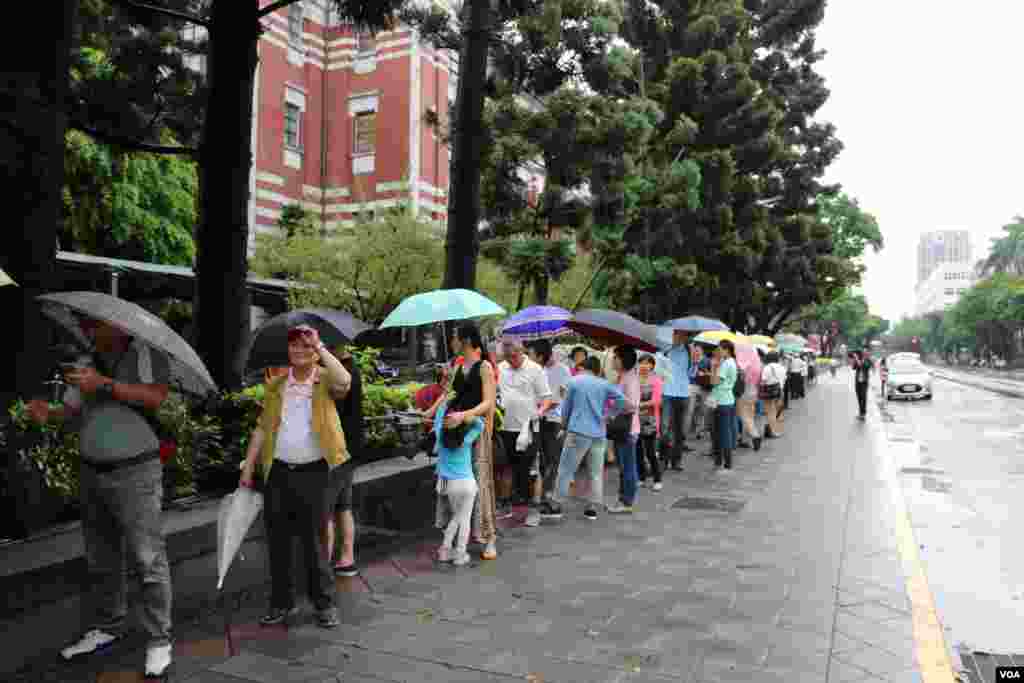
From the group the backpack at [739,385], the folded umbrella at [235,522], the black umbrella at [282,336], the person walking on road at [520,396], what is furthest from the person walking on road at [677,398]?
the folded umbrella at [235,522]

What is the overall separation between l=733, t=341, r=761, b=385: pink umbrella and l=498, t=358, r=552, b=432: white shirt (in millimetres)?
6725

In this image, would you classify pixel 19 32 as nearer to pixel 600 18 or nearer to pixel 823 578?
pixel 823 578

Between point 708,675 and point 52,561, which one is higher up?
point 52,561

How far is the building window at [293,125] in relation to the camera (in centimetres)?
2625

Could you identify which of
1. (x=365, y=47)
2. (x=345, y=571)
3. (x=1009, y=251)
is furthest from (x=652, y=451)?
(x=1009, y=251)

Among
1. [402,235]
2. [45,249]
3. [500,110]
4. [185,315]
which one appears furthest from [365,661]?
[185,315]

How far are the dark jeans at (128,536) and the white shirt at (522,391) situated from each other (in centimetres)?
394

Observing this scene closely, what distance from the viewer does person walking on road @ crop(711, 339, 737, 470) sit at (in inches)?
437

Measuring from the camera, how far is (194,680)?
3859mm

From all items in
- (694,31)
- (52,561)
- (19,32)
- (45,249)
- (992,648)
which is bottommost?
(992,648)

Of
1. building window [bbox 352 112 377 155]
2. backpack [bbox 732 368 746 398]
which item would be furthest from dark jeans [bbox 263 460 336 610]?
building window [bbox 352 112 377 155]

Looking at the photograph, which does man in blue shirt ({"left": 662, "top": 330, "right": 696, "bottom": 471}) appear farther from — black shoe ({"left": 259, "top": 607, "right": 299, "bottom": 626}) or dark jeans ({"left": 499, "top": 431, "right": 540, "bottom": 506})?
black shoe ({"left": 259, "top": 607, "right": 299, "bottom": 626})

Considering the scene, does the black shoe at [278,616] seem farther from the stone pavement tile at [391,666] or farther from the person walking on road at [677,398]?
the person walking on road at [677,398]

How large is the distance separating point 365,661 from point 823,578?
3457 mm
